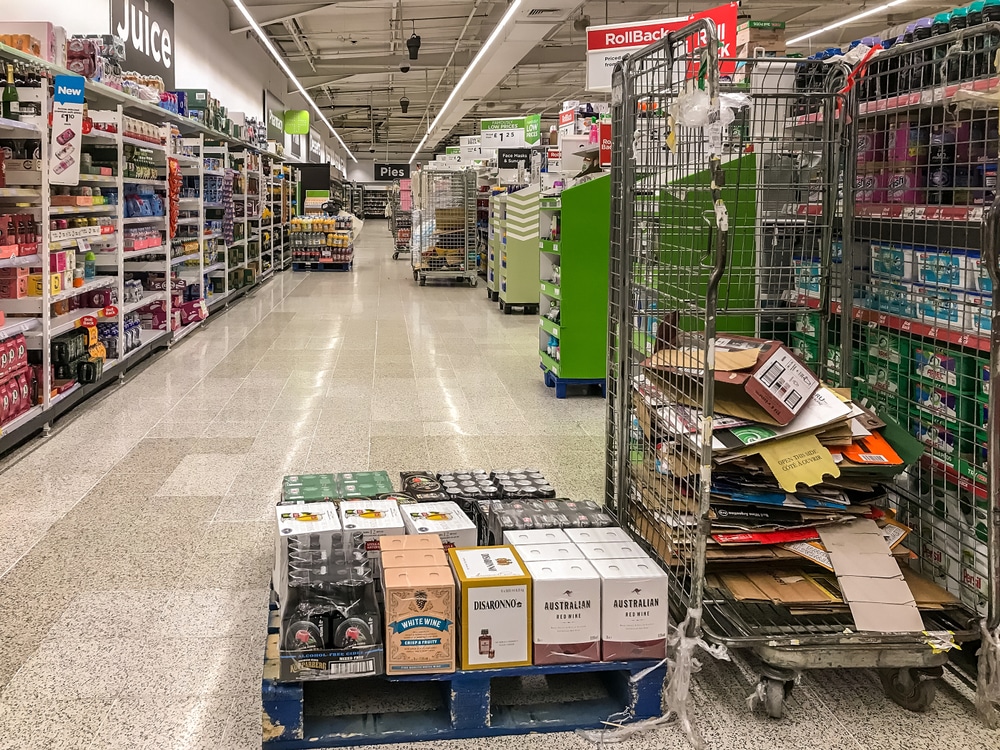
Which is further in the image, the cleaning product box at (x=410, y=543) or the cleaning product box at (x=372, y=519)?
the cleaning product box at (x=372, y=519)

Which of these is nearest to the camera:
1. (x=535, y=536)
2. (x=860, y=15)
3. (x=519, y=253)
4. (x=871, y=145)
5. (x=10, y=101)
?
(x=535, y=536)

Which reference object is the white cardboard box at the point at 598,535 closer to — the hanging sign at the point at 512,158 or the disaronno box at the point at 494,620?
the disaronno box at the point at 494,620

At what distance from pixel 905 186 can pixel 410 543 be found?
1.92 meters

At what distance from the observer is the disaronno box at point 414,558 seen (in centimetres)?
262

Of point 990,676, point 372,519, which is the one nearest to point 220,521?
point 372,519

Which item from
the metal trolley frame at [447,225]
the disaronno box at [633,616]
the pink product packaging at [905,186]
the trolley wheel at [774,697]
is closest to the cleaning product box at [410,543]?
the disaronno box at [633,616]

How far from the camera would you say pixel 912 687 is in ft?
8.52

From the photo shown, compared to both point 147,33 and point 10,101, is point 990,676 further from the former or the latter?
point 147,33

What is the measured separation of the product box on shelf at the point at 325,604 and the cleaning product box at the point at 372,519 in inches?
1.9

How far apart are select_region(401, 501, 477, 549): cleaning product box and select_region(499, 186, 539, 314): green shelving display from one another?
784cm

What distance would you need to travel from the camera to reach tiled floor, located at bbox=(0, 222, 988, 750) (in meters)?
2.51

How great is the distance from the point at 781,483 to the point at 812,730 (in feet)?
2.11

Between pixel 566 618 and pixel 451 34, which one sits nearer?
pixel 566 618

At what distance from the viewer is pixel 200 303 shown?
32.8ft
